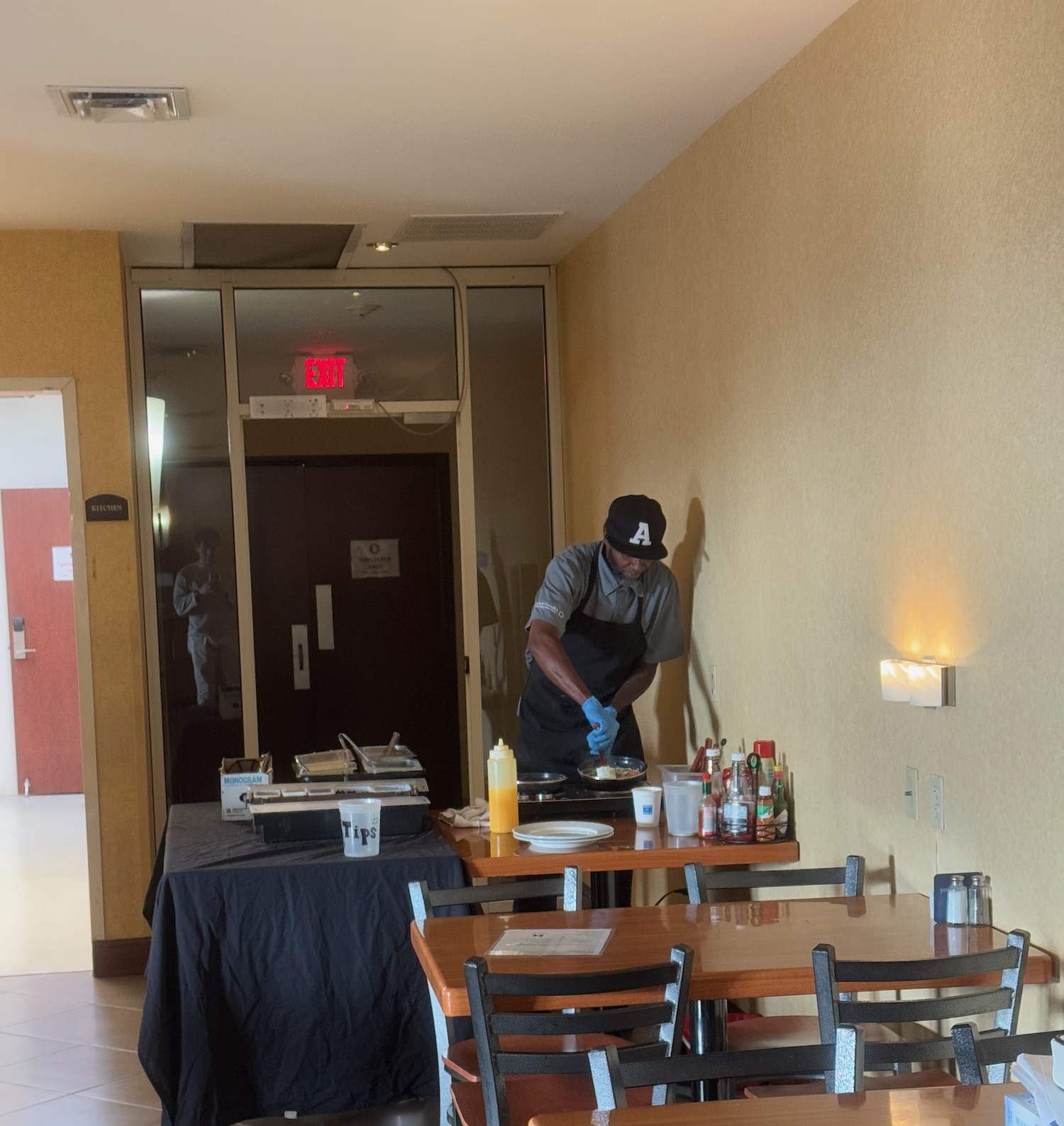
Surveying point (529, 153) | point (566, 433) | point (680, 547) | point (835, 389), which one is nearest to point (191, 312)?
point (566, 433)

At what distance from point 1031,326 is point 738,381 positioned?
5.07 ft

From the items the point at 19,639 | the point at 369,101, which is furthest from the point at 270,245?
the point at 19,639

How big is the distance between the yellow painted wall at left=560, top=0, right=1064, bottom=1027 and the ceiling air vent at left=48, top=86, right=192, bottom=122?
1606mm

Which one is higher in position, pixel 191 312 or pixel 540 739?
pixel 191 312

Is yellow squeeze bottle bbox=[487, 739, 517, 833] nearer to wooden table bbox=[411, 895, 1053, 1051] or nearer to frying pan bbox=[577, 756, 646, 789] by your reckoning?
frying pan bbox=[577, 756, 646, 789]

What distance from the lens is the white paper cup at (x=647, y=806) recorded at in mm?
3742

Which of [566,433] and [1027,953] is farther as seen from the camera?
[566,433]

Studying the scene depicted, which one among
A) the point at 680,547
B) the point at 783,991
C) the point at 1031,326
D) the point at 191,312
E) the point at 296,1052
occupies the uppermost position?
the point at 191,312

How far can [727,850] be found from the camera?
11.5 feet

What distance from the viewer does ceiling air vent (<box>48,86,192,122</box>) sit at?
3.55m

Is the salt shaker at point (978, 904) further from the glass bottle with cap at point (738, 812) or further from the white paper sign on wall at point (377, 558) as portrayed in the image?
the white paper sign on wall at point (377, 558)

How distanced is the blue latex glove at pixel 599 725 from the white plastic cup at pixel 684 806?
55 cm

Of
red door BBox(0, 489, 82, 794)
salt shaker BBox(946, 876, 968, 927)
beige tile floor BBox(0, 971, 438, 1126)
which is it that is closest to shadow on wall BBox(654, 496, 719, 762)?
beige tile floor BBox(0, 971, 438, 1126)

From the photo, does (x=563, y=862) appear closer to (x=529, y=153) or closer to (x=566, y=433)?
(x=529, y=153)
